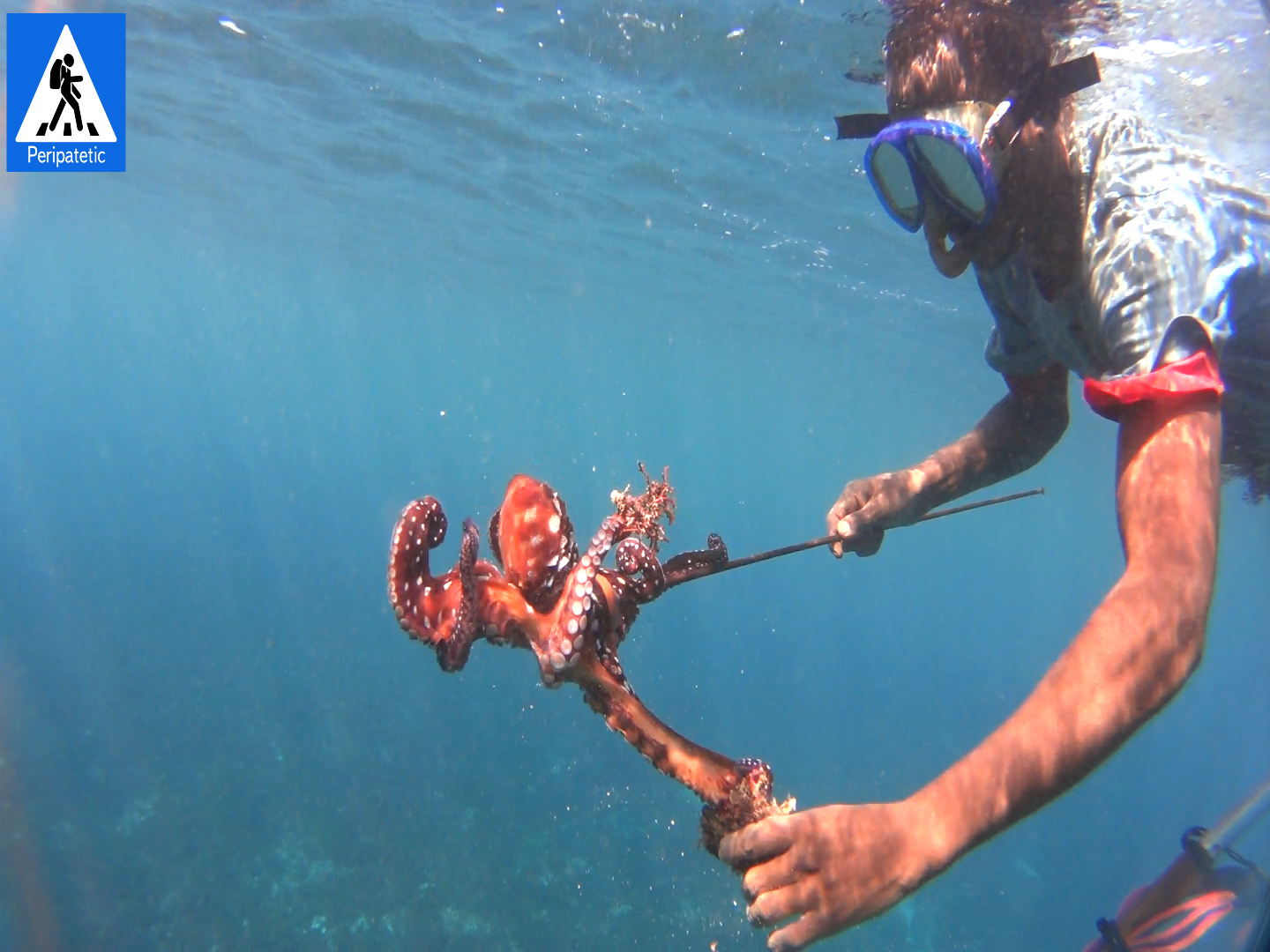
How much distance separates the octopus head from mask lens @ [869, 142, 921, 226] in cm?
210

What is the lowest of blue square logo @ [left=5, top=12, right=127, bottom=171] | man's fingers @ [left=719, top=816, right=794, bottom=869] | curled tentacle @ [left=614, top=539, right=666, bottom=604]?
man's fingers @ [left=719, top=816, right=794, bottom=869]

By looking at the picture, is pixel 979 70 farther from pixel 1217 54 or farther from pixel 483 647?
pixel 483 647

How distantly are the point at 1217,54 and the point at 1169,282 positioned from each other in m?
7.55

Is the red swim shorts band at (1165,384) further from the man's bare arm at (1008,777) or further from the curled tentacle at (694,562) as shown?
the curled tentacle at (694,562)

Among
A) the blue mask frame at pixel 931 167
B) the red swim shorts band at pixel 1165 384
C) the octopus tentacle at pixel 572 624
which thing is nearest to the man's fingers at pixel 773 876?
the octopus tentacle at pixel 572 624

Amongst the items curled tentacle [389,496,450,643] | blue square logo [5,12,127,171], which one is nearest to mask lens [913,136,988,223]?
curled tentacle [389,496,450,643]

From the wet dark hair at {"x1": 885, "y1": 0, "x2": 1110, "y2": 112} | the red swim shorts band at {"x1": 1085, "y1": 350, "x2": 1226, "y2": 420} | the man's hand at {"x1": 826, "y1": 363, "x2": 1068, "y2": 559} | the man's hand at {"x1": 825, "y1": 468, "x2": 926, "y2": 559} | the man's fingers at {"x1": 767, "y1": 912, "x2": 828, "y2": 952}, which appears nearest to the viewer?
the man's fingers at {"x1": 767, "y1": 912, "x2": 828, "y2": 952}

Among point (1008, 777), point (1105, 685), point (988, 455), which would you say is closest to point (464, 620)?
point (1008, 777)

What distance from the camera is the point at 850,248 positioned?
67.1 feet

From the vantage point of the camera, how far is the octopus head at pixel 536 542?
8.45ft

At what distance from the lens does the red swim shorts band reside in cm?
193

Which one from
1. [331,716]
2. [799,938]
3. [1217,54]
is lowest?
[799,938]

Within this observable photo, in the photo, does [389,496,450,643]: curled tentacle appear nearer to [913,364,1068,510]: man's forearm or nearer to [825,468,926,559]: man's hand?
[825,468,926,559]: man's hand

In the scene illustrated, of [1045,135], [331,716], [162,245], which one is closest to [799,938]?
[1045,135]
